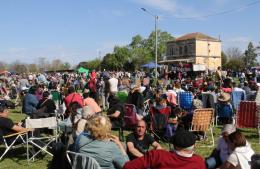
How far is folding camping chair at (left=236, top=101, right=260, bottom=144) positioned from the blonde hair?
5.75 m

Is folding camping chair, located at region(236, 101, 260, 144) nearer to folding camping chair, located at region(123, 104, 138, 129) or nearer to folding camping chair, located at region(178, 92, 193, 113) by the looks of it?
folding camping chair, located at region(123, 104, 138, 129)

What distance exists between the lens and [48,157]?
8.77 m

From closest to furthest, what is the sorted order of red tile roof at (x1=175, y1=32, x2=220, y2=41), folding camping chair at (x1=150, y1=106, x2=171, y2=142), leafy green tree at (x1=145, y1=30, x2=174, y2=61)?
1. folding camping chair at (x1=150, y1=106, x2=171, y2=142)
2. red tile roof at (x1=175, y1=32, x2=220, y2=41)
3. leafy green tree at (x1=145, y1=30, x2=174, y2=61)

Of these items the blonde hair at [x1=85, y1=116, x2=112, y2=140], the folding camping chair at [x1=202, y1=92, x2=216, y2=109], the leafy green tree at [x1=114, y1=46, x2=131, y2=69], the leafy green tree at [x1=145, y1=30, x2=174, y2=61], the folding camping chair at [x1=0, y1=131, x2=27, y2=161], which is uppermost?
the leafy green tree at [x1=145, y1=30, x2=174, y2=61]

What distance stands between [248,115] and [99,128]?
5.98 meters

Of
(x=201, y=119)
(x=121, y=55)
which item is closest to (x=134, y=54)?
(x=121, y=55)

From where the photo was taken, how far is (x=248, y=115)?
10.1m

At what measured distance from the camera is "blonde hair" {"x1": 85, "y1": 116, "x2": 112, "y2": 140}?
5.00 m

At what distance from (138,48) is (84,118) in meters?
108

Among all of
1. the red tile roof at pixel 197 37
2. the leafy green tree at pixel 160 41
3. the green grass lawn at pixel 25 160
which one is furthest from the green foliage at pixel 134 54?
the green grass lawn at pixel 25 160

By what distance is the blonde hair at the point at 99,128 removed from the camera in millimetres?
4996

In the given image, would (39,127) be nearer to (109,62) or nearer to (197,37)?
(109,62)

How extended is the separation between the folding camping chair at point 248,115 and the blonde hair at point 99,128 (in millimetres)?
5753

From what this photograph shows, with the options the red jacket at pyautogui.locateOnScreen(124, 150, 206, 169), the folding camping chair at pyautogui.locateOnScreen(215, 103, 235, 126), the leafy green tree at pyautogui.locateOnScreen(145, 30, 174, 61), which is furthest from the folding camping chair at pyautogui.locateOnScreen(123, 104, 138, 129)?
the leafy green tree at pyautogui.locateOnScreen(145, 30, 174, 61)
